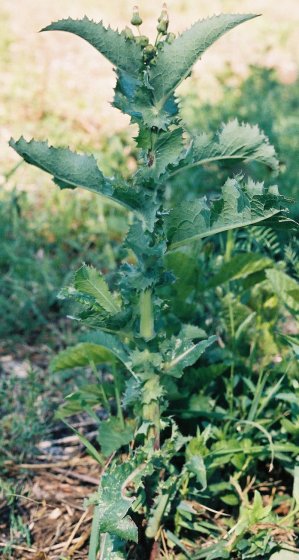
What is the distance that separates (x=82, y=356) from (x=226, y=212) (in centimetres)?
62

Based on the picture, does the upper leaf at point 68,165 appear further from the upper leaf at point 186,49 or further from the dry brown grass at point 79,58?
the dry brown grass at point 79,58

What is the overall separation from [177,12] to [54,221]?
12.2 ft

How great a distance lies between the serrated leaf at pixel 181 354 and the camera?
1.62m

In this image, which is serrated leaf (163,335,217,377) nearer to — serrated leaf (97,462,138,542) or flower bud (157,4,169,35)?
serrated leaf (97,462,138,542)

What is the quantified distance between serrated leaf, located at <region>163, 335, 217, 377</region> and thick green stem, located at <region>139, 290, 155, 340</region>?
0.07 m

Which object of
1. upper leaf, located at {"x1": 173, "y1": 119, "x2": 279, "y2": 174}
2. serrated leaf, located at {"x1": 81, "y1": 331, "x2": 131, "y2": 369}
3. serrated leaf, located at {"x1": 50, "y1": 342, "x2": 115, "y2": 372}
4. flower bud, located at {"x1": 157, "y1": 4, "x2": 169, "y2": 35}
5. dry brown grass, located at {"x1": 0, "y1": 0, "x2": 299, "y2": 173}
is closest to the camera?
flower bud, located at {"x1": 157, "y1": 4, "x2": 169, "y2": 35}

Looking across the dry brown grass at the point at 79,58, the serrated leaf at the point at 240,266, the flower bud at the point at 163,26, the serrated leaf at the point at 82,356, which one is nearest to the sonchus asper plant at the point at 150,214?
the flower bud at the point at 163,26

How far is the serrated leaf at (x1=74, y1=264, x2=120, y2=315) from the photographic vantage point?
158 centimetres

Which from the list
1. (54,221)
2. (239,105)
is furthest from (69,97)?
(54,221)

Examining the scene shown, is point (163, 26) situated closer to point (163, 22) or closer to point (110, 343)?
point (163, 22)

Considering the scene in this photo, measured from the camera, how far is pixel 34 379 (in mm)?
A: 2121

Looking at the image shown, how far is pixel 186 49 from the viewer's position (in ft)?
4.78

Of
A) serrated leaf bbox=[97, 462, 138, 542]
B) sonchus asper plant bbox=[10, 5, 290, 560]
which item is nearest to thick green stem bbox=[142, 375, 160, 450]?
sonchus asper plant bbox=[10, 5, 290, 560]

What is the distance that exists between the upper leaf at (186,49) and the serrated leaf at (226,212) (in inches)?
9.6
